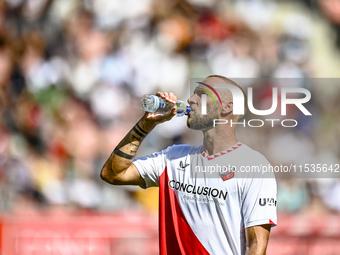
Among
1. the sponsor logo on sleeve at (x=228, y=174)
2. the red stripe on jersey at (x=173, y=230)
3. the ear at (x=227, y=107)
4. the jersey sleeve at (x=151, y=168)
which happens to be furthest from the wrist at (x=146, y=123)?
the sponsor logo on sleeve at (x=228, y=174)

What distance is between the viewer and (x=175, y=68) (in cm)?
723

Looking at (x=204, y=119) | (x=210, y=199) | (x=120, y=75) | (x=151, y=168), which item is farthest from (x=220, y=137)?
(x=120, y=75)

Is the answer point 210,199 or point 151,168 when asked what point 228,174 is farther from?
point 151,168

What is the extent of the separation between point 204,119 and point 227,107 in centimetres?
20

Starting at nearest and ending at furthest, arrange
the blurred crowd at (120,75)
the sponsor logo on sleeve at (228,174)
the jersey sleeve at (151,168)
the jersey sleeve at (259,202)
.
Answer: the jersey sleeve at (259,202)
the sponsor logo on sleeve at (228,174)
the jersey sleeve at (151,168)
the blurred crowd at (120,75)

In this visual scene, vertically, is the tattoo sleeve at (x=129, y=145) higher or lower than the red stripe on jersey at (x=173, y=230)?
higher

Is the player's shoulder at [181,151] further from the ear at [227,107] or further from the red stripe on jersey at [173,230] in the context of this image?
the ear at [227,107]

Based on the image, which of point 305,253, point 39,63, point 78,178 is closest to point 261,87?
point 305,253

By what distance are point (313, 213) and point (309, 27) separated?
3.15 m

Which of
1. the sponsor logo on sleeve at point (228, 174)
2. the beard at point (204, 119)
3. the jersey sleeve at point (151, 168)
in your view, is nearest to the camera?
the sponsor logo on sleeve at point (228, 174)

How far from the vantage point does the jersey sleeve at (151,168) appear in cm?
313

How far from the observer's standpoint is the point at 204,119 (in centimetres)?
297

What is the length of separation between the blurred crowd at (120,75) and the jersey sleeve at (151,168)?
3.54 m

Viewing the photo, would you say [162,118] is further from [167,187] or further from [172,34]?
[172,34]
